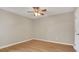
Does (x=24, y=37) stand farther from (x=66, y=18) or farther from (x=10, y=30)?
(x=66, y=18)

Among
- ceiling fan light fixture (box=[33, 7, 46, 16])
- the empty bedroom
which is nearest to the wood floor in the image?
the empty bedroom

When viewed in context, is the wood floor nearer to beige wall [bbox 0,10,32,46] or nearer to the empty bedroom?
the empty bedroom

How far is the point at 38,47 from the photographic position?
4.54 ft

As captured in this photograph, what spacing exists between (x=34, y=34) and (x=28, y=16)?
1.15 feet

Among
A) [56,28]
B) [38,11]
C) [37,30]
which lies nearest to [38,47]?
[37,30]

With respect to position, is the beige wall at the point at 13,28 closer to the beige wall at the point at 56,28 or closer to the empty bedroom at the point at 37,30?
the empty bedroom at the point at 37,30

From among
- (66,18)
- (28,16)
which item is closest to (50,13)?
(66,18)

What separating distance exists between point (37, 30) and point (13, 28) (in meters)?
0.45

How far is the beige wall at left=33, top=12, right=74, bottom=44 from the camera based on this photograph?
4.43ft

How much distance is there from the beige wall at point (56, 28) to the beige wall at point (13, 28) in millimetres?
157

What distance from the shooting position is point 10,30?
142 centimetres

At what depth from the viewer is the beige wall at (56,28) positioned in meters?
1.35
